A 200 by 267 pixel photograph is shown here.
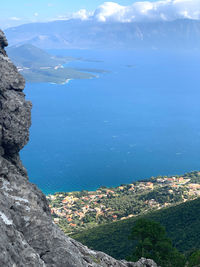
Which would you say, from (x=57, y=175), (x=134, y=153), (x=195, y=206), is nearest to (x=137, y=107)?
(x=134, y=153)

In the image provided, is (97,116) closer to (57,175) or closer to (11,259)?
(57,175)

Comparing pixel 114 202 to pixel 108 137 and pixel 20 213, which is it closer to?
pixel 20 213

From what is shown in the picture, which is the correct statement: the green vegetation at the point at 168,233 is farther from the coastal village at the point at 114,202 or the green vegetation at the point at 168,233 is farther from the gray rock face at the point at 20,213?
the gray rock face at the point at 20,213

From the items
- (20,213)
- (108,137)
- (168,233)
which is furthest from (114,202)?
(108,137)

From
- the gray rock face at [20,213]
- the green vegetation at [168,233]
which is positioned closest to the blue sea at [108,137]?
the green vegetation at [168,233]

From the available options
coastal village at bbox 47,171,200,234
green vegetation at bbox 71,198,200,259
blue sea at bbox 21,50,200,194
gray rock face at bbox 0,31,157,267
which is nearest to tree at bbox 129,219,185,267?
gray rock face at bbox 0,31,157,267

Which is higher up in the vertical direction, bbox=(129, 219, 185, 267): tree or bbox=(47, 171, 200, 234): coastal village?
bbox=(47, 171, 200, 234): coastal village

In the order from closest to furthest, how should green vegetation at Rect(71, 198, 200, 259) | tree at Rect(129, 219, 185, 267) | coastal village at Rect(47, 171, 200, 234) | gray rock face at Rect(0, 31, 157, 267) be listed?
gray rock face at Rect(0, 31, 157, 267)
tree at Rect(129, 219, 185, 267)
green vegetation at Rect(71, 198, 200, 259)
coastal village at Rect(47, 171, 200, 234)

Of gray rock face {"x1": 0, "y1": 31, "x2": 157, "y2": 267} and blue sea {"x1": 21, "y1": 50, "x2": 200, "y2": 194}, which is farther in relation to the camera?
blue sea {"x1": 21, "y1": 50, "x2": 200, "y2": 194}

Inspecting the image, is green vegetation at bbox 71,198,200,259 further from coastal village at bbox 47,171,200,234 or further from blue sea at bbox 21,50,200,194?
blue sea at bbox 21,50,200,194
